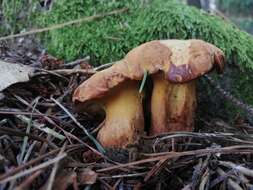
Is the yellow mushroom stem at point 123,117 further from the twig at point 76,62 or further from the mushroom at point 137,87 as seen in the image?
the twig at point 76,62

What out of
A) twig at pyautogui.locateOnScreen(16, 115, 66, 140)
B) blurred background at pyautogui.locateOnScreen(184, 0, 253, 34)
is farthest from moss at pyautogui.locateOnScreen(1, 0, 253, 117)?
blurred background at pyautogui.locateOnScreen(184, 0, 253, 34)

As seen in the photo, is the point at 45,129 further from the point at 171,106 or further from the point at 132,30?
the point at 132,30

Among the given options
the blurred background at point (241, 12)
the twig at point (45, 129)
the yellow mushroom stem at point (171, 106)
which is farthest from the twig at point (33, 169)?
the blurred background at point (241, 12)

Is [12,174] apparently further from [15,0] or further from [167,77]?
[15,0]

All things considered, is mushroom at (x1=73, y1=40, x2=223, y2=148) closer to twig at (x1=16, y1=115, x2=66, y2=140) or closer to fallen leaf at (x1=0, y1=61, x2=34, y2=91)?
twig at (x1=16, y1=115, x2=66, y2=140)

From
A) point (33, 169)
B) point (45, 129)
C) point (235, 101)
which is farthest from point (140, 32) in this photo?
point (33, 169)

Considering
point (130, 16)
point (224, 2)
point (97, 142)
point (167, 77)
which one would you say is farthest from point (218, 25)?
point (224, 2)
